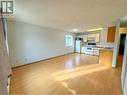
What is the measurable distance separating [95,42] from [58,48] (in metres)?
3.48

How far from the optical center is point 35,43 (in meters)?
5.52

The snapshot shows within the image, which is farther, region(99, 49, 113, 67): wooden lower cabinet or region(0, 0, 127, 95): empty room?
region(99, 49, 113, 67): wooden lower cabinet

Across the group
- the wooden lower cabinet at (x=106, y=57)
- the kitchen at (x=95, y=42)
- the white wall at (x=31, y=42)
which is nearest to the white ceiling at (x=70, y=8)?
the white wall at (x=31, y=42)

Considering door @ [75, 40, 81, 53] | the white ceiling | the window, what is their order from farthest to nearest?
door @ [75, 40, 81, 53] < the window < the white ceiling

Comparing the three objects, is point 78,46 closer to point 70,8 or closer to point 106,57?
point 106,57

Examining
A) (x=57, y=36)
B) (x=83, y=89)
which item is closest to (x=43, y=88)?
(x=83, y=89)

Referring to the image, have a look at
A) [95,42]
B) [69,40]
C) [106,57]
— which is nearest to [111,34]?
[106,57]

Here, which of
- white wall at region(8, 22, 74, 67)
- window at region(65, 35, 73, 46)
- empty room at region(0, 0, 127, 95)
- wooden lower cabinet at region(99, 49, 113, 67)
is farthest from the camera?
window at region(65, 35, 73, 46)

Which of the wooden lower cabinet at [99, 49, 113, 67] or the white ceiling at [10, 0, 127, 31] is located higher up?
the white ceiling at [10, 0, 127, 31]

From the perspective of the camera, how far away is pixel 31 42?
5250 millimetres

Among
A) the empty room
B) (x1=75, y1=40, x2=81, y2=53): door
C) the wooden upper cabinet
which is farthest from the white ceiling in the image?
(x1=75, y1=40, x2=81, y2=53): door

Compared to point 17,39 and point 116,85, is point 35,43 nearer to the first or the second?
point 17,39

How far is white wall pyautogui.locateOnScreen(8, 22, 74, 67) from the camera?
4383 millimetres

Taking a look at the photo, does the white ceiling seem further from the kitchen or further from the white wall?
the kitchen
